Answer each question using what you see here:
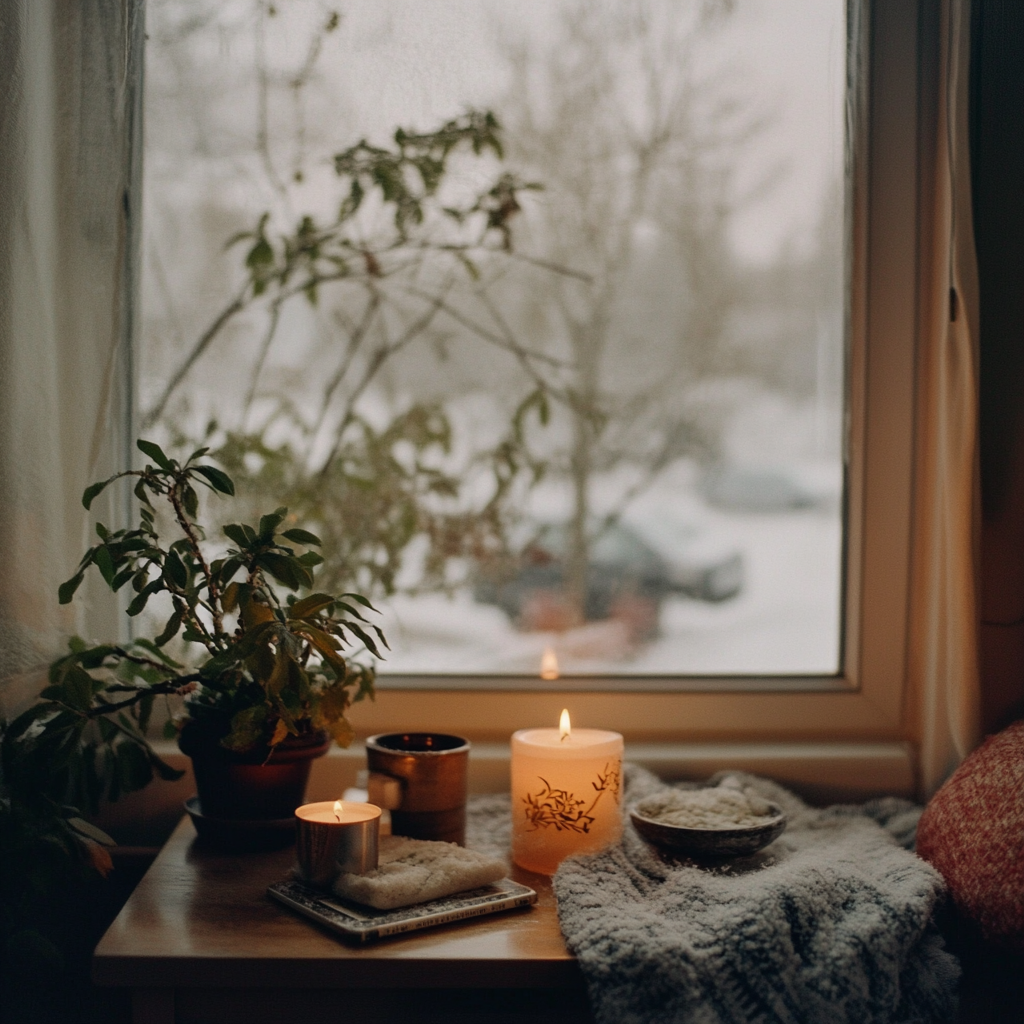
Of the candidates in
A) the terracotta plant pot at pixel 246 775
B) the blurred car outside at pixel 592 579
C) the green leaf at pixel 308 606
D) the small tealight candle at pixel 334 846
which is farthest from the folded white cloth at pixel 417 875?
the blurred car outside at pixel 592 579

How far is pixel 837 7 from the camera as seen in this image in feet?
3.90

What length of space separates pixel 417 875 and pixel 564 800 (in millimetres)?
158

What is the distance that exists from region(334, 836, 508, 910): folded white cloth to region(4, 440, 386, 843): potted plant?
126mm

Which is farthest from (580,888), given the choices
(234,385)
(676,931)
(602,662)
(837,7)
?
(837,7)

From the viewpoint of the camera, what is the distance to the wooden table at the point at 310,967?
728 mm

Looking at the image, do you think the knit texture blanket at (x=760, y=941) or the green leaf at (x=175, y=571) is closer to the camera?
the knit texture blanket at (x=760, y=941)

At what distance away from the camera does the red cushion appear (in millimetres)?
792

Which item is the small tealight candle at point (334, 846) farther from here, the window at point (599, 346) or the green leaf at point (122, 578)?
the window at point (599, 346)

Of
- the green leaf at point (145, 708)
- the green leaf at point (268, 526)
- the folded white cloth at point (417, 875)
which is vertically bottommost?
the folded white cloth at point (417, 875)

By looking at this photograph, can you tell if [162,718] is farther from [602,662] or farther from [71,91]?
[71,91]

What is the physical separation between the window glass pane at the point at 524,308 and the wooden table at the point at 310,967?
47 centimetres

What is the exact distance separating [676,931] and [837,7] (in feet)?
3.48

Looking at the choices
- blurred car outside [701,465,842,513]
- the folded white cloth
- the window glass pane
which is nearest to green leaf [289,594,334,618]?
the folded white cloth

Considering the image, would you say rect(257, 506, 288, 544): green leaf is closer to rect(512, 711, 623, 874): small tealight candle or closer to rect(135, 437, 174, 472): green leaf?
rect(135, 437, 174, 472): green leaf
